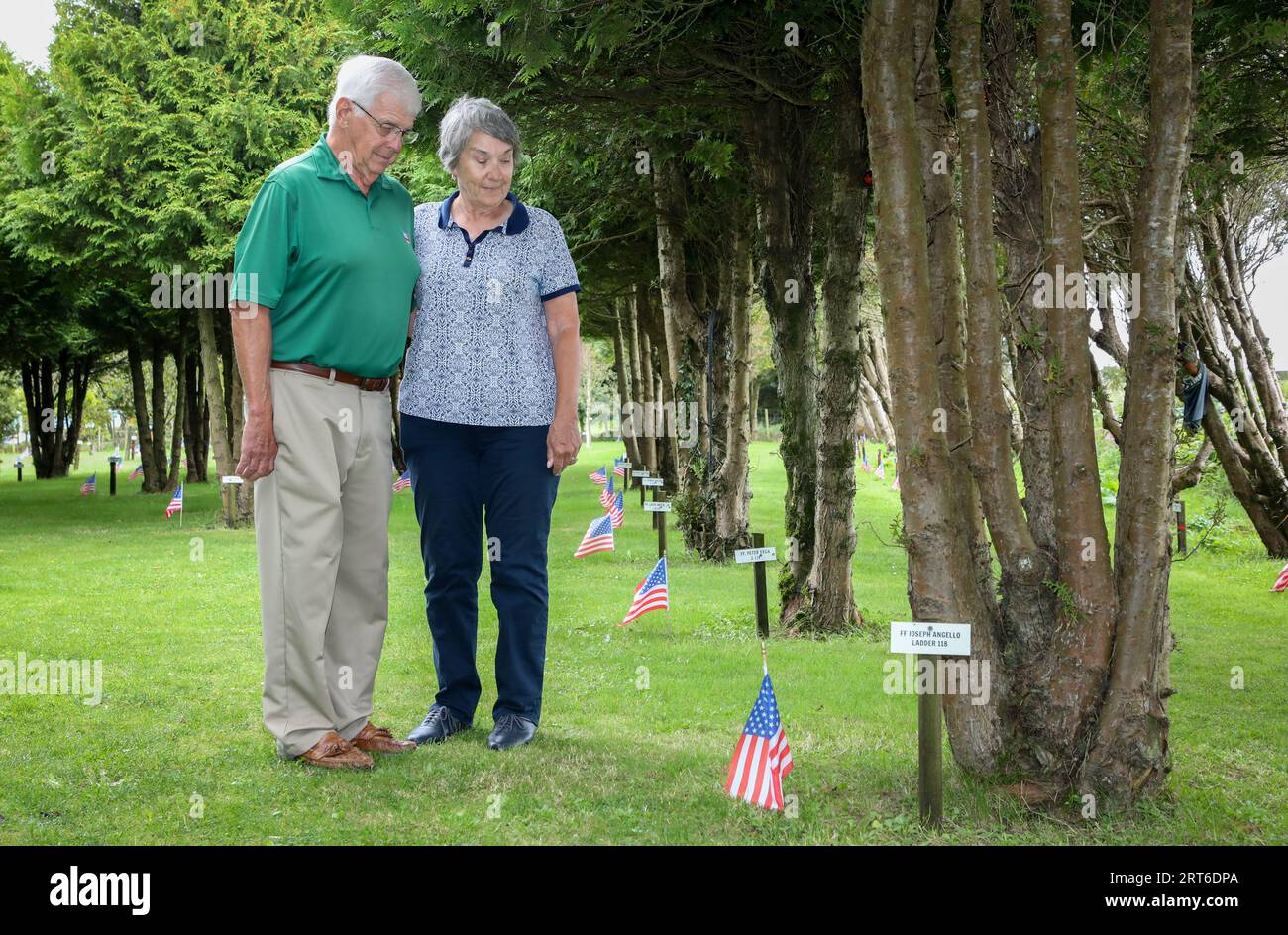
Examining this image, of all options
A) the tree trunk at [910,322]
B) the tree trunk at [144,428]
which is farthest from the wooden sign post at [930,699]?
the tree trunk at [144,428]

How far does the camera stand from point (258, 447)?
5.18 metres

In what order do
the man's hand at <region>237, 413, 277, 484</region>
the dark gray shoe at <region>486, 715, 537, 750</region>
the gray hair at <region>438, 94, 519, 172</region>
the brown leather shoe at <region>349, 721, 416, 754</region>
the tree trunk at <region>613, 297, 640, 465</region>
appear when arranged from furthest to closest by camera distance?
the tree trunk at <region>613, 297, 640, 465</region>
the dark gray shoe at <region>486, 715, 537, 750</region>
the brown leather shoe at <region>349, 721, 416, 754</region>
the gray hair at <region>438, 94, 519, 172</region>
the man's hand at <region>237, 413, 277, 484</region>

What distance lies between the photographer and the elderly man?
5238 mm

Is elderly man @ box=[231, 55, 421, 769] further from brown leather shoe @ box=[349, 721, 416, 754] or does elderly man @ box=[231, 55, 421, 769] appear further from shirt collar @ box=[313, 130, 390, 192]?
brown leather shoe @ box=[349, 721, 416, 754]

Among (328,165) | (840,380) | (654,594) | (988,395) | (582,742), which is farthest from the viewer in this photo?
(840,380)

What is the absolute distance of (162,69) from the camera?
21.0 meters

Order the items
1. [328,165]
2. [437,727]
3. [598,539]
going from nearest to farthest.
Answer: [328,165] → [437,727] → [598,539]

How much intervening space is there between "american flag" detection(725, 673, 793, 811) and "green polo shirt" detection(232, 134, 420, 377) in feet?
7.49

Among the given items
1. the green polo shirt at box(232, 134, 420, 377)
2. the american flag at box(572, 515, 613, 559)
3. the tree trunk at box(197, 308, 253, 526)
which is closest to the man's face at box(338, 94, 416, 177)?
the green polo shirt at box(232, 134, 420, 377)

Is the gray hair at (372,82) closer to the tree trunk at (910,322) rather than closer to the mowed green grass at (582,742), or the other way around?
the tree trunk at (910,322)

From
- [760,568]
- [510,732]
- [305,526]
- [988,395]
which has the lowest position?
[510,732]

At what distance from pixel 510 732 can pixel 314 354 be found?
6.56 feet

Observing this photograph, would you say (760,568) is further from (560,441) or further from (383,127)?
(383,127)

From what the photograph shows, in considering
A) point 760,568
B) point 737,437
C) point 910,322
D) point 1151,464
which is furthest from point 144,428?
point 1151,464
